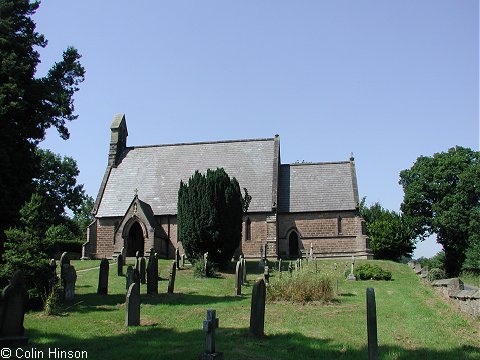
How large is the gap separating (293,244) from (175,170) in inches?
455

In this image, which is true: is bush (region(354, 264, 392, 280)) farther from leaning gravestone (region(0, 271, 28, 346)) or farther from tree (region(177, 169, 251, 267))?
leaning gravestone (region(0, 271, 28, 346))

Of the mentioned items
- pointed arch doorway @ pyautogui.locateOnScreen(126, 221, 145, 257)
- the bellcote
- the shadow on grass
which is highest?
the bellcote

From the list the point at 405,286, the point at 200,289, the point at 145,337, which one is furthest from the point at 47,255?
the point at 405,286

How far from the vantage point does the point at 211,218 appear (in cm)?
2930

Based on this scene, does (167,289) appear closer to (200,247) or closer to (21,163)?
(21,163)

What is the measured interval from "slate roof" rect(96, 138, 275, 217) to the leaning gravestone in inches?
1125

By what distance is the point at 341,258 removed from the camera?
3781 cm

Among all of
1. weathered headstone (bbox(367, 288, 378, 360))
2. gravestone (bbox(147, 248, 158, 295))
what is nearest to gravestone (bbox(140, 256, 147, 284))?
gravestone (bbox(147, 248, 158, 295))

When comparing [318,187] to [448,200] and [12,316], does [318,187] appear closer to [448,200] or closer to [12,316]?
[448,200]

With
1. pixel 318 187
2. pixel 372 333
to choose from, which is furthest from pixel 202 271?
pixel 372 333

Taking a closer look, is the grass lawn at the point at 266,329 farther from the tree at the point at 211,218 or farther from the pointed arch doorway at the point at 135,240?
the pointed arch doorway at the point at 135,240

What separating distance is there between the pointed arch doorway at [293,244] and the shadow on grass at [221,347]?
28.8 meters

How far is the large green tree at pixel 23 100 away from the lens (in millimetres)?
15633

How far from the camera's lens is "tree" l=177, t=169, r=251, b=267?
29.3m
